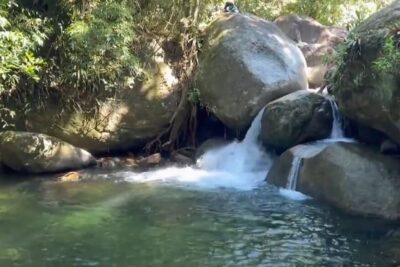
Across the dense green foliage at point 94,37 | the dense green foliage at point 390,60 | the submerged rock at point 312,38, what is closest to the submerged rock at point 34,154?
the dense green foliage at point 94,37

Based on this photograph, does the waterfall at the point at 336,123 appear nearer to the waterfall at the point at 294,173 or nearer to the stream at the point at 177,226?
the waterfall at the point at 294,173

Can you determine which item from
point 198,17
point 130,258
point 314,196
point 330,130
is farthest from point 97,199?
point 198,17

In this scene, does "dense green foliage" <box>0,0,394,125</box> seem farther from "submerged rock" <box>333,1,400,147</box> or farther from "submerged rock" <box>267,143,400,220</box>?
"submerged rock" <box>267,143,400,220</box>

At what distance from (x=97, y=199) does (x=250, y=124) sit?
3255 mm

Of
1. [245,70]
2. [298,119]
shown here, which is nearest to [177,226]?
[298,119]

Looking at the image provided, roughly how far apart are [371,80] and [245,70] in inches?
115

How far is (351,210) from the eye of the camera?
7477 millimetres

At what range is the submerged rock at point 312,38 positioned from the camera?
38.5 feet

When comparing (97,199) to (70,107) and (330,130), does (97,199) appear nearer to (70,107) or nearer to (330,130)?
(70,107)

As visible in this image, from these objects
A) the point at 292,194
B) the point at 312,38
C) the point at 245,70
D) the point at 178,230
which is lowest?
the point at 178,230

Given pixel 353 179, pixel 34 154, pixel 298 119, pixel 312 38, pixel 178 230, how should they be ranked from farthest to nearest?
pixel 312 38 → pixel 34 154 → pixel 298 119 → pixel 353 179 → pixel 178 230

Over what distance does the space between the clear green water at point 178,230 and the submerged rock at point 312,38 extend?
3.93 m

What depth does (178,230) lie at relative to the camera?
690 cm

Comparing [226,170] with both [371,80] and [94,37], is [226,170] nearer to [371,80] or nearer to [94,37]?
[94,37]
